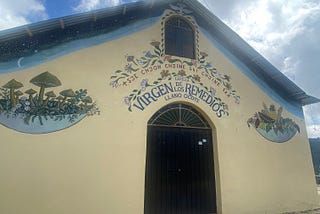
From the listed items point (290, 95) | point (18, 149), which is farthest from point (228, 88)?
point (18, 149)

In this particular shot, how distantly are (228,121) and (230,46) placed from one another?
256 cm

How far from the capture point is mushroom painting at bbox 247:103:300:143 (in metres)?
6.95

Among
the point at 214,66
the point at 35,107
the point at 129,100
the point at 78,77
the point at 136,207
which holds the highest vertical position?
the point at 214,66

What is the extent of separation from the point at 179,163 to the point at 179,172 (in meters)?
0.22

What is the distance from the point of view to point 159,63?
6.29 m

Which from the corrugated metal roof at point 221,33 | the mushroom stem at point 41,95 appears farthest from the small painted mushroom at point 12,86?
the corrugated metal roof at point 221,33

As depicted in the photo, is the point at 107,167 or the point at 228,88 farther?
the point at 228,88

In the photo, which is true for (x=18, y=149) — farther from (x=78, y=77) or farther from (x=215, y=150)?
(x=215, y=150)

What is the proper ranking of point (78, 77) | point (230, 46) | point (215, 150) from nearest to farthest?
point (78, 77)
point (215, 150)
point (230, 46)

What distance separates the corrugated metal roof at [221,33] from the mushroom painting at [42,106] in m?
1.22

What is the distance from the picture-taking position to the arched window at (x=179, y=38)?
21.9 ft

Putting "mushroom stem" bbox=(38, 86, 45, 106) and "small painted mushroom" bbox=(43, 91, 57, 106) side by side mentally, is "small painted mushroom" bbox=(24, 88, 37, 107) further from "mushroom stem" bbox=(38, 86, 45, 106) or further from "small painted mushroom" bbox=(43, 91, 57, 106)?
"small painted mushroom" bbox=(43, 91, 57, 106)

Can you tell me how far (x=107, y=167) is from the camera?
16.6 feet

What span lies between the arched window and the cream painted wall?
35 cm
